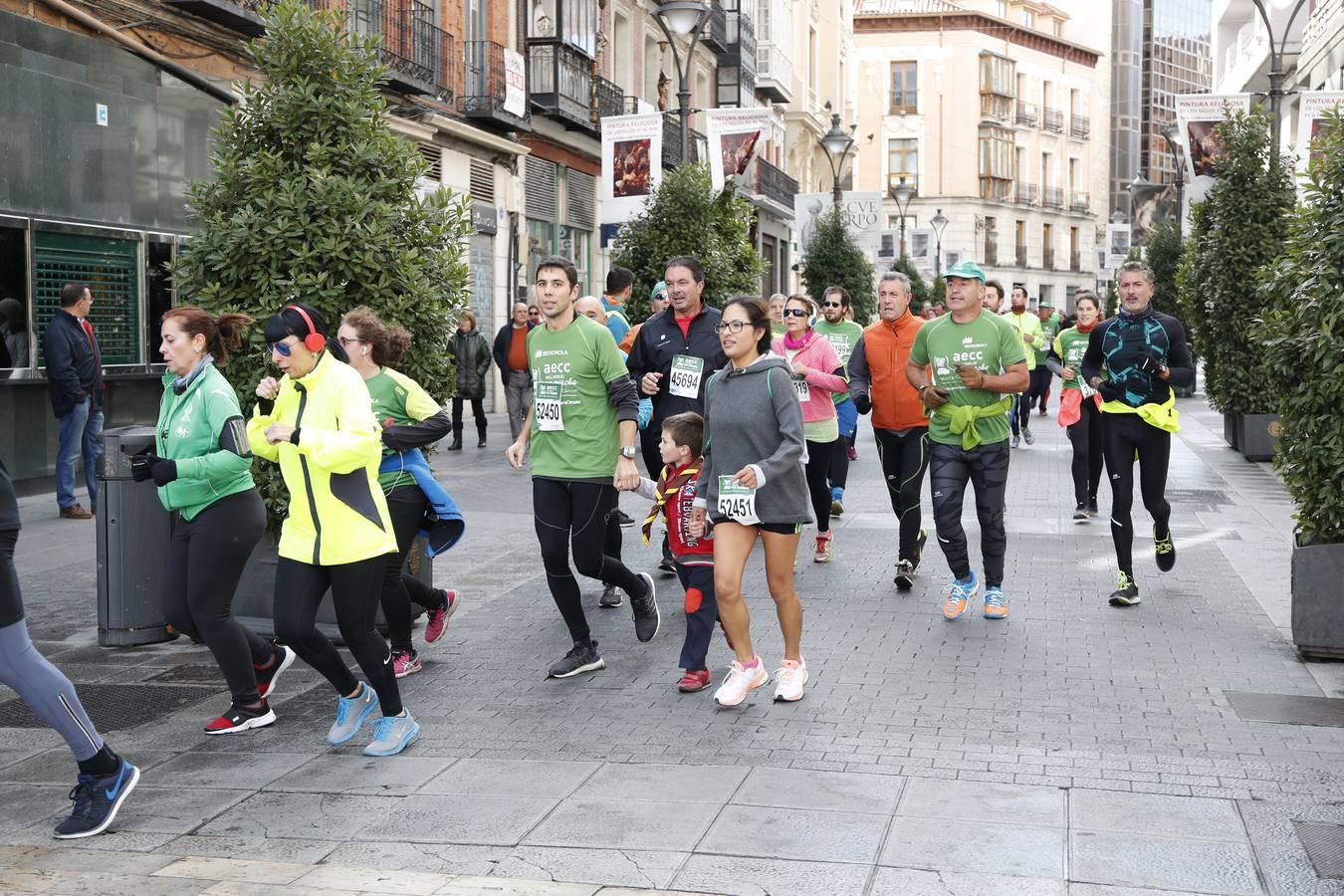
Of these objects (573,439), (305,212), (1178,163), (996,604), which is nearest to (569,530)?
(573,439)

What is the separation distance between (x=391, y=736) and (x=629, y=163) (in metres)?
14.2

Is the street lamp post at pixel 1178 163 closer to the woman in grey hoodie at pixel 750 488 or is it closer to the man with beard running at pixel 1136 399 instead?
the man with beard running at pixel 1136 399

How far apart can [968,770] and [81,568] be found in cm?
679

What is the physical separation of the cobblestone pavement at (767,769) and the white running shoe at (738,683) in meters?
0.08

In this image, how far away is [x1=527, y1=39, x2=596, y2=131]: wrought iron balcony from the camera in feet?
89.1

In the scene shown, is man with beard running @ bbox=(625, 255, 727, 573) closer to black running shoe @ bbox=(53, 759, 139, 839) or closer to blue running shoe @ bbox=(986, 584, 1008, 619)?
blue running shoe @ bbox=(986, 584, 1008, 619)

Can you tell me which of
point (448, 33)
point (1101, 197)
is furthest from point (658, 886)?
point (1101, 197)

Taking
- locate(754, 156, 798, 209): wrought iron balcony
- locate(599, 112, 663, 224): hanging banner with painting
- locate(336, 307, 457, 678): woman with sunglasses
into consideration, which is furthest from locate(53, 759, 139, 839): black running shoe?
locate(754, 156, 798, 209): wrought iron balcony

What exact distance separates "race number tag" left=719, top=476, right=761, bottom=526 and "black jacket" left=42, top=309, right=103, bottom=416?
787 centimetres

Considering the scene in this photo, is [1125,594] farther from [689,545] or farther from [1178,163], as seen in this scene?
A: [1178,163]

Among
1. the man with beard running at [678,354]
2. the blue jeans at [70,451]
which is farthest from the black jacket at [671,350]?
the blue jeans at [70,451]

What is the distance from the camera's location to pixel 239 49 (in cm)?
1775

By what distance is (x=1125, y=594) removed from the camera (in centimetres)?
877

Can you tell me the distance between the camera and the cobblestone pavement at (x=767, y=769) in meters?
4.54
